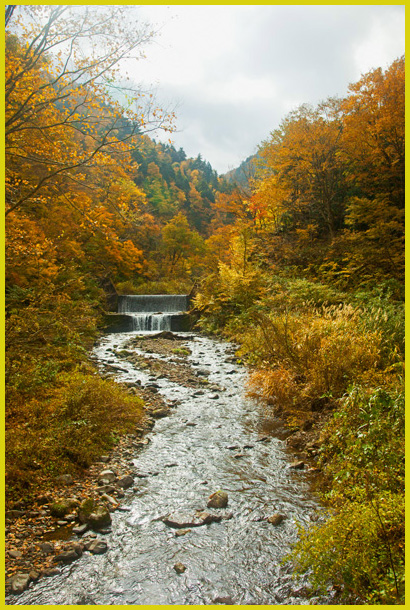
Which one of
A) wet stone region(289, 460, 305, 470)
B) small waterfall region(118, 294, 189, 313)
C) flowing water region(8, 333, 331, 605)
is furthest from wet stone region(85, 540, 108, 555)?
small waterfall region(118, 294, 189, 313)

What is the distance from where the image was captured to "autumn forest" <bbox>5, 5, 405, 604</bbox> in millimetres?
2680

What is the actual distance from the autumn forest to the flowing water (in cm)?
34

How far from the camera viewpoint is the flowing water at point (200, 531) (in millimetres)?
2281

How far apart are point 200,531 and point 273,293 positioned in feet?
36.4

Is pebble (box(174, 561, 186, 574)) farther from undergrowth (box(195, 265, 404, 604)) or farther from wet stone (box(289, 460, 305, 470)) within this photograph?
wet stone (box(289, 460, 305, 470))

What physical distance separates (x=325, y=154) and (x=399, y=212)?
16.0 feet

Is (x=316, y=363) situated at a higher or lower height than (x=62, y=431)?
higher

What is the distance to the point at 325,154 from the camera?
→ 1548 cm

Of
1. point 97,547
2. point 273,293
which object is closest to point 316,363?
point 97,547

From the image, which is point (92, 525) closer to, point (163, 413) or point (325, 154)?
point (163, 413)

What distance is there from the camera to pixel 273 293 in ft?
43.8

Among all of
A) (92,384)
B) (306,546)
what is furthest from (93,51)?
(306,546)

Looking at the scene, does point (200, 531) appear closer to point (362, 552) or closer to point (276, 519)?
point (276, 519)

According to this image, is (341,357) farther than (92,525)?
Yes
